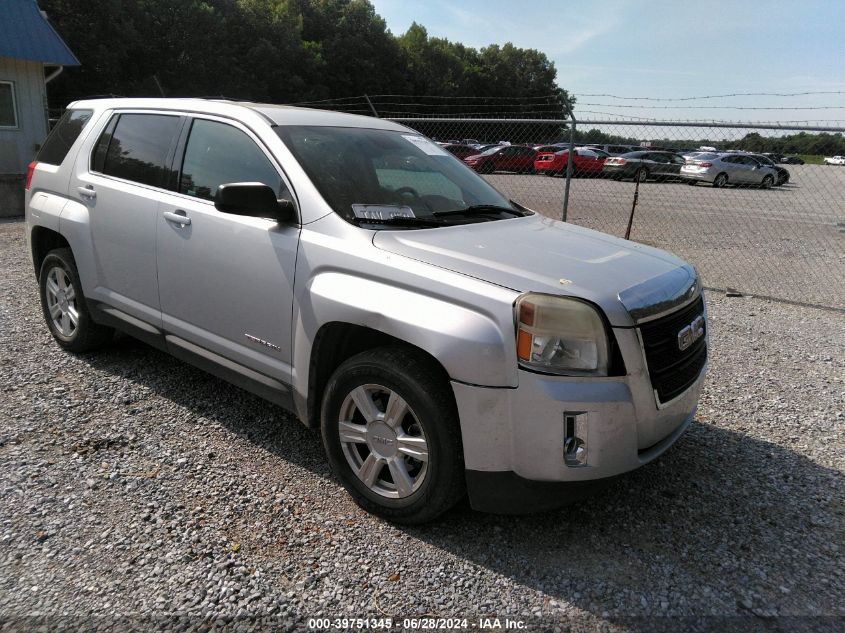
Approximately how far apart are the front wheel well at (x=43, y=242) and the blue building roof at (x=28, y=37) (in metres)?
12.0

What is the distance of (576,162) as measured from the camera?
1518 cm

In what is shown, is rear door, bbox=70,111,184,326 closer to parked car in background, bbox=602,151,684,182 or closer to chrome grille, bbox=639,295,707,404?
chrome grille, bbox=639,295,707,404

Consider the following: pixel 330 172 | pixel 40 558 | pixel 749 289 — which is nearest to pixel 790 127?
pixel 749 289

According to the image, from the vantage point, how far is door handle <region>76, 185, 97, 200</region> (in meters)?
4.28

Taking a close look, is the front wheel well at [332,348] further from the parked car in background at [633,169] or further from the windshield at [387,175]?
the parked car in background at [633,169]

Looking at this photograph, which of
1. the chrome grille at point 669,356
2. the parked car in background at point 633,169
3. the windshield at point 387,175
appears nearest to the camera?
the chrome grille at point 669,356

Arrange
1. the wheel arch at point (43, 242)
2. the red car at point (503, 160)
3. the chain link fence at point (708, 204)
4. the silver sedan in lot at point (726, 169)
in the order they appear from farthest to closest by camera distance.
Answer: the silver sedan in lot at point (726, 169) < the red car at point (503, 160) < the chain link fence at point (708, 204) < the wheel arch at point (43, 242)

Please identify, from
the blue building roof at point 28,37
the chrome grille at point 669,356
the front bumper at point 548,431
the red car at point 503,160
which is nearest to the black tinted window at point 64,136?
the front bumper at point 548,431

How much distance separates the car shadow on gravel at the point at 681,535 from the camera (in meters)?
2.60

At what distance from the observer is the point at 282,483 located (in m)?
3.31

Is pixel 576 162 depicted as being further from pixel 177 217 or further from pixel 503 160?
pixel 177 217

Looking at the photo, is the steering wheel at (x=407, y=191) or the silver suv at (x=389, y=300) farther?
the steering wheel at (x=407, y=191)

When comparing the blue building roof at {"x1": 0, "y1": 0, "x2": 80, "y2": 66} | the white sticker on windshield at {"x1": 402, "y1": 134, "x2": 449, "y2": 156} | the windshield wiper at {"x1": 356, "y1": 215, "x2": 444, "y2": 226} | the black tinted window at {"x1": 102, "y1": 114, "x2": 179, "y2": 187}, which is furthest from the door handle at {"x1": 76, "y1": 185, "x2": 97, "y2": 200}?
the blue building roof at {"x1": 0, "y1": 0, "x2": 80, "y2": 66}

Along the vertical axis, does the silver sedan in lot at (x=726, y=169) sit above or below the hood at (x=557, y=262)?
below
